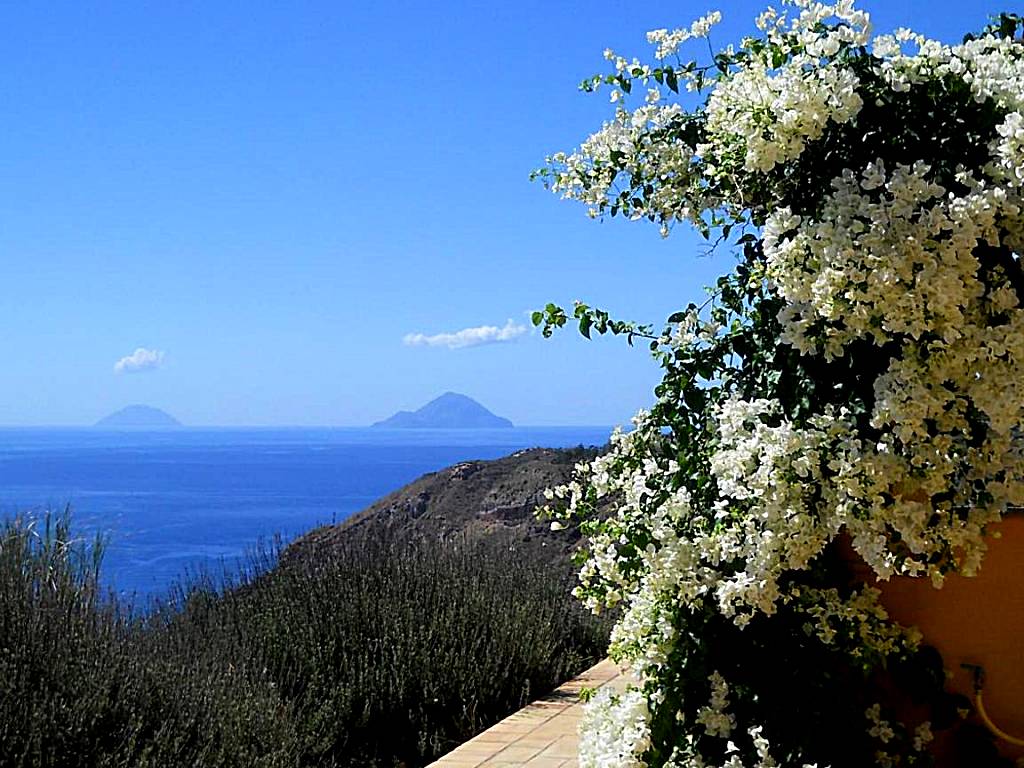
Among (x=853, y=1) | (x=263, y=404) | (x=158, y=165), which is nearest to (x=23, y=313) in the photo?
(x=263, y=404)

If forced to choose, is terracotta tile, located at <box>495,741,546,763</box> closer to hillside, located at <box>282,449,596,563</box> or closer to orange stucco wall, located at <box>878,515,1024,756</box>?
orange stucco wall, located at <box>878,515,1024,756</box>

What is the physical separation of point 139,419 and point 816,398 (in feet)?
562

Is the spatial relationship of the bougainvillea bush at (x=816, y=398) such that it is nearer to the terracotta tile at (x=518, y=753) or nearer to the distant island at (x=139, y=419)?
the terracotta tile at (x=518, y=753)

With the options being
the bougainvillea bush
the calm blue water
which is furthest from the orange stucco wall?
the calm blue water

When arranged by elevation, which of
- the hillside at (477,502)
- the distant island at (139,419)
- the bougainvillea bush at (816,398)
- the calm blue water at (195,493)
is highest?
the distant island at (139,419)

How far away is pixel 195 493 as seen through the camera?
35.0 metres

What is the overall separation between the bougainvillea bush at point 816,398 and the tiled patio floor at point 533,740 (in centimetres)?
131

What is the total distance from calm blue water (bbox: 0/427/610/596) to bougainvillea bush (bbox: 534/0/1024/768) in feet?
8.08

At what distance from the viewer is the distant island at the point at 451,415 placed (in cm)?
8662

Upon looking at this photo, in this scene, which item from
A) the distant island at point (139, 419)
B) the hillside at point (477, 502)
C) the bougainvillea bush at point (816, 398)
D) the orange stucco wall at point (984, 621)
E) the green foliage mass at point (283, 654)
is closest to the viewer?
the bougainvillea bush at point (816, 398)

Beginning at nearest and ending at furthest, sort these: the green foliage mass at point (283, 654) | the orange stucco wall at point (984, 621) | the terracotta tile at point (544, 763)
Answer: the orange stucco wall at point (984, 621) < the green foliage mass at point (283, 654) < the terracotta tile at point (544, 763)

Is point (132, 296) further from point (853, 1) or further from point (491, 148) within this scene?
point (853, 1)

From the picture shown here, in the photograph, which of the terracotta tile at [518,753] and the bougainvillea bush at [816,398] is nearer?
the bougainvillea bush at [816,398]

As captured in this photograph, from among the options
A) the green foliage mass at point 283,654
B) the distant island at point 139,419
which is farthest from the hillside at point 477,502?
the distant island at point 139,419
